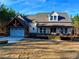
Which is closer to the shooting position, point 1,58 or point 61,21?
point 1,58

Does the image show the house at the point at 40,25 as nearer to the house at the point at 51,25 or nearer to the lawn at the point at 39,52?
the house at the point at 51,25

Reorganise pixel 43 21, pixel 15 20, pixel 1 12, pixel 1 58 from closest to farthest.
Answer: pixel 1 58 → pixel 15 20 → pixel 43 21 → pixel 1 12

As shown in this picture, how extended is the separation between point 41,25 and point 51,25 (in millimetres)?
2082

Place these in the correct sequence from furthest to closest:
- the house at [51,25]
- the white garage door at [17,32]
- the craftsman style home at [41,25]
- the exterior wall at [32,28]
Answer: the exterior wall at [32,28]
the house at [51,25]
the white garage door at [17,32]
the craftsman style home at [41,25]

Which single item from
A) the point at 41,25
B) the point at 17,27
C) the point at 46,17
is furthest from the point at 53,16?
the point at 17,27

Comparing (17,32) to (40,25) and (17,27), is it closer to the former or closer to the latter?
(17,27)

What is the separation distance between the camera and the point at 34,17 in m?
47.2

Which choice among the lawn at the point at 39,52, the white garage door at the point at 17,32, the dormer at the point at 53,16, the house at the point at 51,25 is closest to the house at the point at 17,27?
the white garage door at the point at 17,32

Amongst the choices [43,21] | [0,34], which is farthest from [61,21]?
[0,34]

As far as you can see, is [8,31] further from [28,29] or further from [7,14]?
[7,14]

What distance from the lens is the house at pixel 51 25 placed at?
44188 mm

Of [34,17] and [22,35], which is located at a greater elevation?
[34,17]

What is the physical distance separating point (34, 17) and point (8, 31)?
277 inches

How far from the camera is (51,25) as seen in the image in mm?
44156
